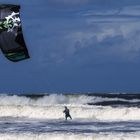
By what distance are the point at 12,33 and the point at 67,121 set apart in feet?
73.4

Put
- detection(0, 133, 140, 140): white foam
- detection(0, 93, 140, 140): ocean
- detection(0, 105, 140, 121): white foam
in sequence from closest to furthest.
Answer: detection(0, 133, 140, 140): white foam
detection(0, 93, 140, 140): ocean
detection(0, 105, 140, 121): white foam

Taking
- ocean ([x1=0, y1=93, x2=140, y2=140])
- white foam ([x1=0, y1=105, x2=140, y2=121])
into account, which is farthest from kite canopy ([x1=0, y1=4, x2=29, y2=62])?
white foam ([x1=0, y1=105, x2=140, y2=121])

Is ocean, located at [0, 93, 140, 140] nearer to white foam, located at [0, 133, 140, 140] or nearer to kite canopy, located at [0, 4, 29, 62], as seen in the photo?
white foam, located at [0, 133, 140, 140]

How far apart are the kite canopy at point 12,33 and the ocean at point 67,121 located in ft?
38.3

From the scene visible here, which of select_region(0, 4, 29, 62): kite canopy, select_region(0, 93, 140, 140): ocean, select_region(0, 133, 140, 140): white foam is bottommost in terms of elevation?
select_region(0, 133, 140, 140): white foam

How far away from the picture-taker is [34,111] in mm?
39344

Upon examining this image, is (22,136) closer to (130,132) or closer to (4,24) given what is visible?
(130,132)

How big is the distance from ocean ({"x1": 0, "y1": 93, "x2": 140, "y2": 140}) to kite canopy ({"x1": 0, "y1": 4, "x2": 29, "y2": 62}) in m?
11.7

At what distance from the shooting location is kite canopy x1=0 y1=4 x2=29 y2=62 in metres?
10.1

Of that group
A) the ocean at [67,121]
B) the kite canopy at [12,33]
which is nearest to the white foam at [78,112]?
the ocean at [67,121]

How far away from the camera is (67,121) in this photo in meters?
32.3

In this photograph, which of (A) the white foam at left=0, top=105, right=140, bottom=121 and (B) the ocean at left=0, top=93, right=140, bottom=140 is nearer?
(B) the ocean at left=0, top=93, right=140, bottom=140

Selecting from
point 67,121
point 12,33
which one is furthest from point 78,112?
point 12,33

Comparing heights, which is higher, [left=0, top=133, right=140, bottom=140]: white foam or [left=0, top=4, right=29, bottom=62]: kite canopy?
[left=0, top=4, right=29, bottom=62]: kite canopy
